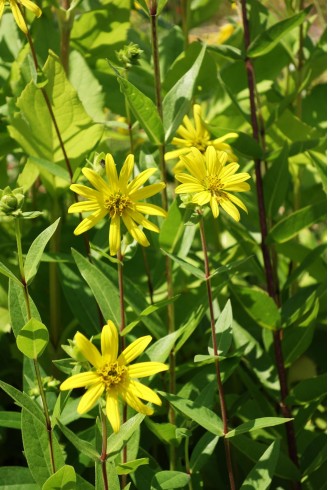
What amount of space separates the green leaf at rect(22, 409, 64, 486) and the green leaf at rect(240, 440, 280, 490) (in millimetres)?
194

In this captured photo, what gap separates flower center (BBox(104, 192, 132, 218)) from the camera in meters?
0.65

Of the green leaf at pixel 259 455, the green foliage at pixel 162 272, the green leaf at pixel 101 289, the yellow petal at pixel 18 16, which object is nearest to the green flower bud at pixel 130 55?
the green foliage at pixel 162 272

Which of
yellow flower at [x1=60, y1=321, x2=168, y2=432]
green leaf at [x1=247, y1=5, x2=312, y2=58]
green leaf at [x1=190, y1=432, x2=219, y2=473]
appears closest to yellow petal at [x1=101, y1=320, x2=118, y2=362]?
yellow flower at [x1=60, y1=321, x2=168, y2=432]

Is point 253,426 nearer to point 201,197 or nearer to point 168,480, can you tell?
point 168,480

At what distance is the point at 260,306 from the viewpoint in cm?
89

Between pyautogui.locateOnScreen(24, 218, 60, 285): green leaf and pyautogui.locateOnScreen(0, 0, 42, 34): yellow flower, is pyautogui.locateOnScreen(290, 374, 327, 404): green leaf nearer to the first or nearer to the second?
pyautogui.locateOnScreen(24, 218, 60, 285): green leaf

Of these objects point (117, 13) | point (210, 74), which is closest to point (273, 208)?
point (210, 74)

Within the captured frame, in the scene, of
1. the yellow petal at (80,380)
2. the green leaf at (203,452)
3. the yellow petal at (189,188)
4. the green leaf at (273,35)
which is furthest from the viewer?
the green leaf at (273,35)

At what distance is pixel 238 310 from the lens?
42.1 inches

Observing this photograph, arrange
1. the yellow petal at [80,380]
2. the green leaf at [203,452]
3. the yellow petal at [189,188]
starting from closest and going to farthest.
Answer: the yellow petal at [80,380]
the yellow petal at [189,188]
the green leaf at [203,452]

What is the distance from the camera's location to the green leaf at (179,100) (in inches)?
31.0

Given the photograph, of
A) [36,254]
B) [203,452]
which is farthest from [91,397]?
[203,452]

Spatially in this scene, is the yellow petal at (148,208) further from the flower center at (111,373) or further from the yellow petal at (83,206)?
the flower center at (111,373)

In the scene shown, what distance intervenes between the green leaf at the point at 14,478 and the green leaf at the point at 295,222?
39 centimetres
